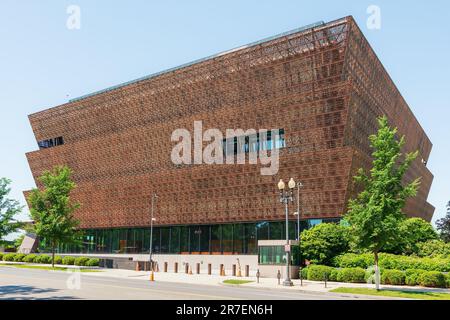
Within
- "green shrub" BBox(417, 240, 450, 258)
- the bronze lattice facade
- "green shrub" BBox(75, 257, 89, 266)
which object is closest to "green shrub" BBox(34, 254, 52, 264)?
"green shrub" BBox(75, 257, 89, 266)

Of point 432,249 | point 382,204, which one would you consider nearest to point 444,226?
point 432,249

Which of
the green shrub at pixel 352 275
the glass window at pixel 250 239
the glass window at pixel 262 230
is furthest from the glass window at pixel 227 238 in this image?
the green shrub at pixel 352 275

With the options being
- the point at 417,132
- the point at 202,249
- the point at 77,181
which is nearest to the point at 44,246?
the point at 77,181

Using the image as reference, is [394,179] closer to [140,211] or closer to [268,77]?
[268,77]

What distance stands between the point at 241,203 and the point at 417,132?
51427 mm

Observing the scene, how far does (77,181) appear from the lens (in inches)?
3196

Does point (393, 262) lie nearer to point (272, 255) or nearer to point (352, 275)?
Answer: point (352, 275)

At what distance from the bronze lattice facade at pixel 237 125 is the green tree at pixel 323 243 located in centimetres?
513

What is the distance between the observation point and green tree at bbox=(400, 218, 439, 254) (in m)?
32.0

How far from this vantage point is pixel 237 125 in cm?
5991

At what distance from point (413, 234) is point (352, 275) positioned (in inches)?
292

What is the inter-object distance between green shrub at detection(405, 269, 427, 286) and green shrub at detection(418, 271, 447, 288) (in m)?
0.37

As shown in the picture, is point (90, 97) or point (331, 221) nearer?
point (331, 221)

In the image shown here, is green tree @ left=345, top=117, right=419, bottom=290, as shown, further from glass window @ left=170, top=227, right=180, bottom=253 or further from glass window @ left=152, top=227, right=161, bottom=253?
glass window @ left=152, top=227, right=161, bottom=253
